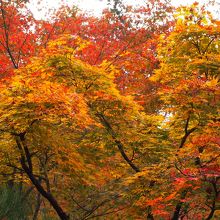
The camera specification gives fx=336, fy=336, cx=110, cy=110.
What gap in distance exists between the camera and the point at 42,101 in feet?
18.1

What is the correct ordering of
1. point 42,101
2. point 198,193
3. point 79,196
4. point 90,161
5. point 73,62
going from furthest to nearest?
point 79,196 → point 90,161 → point 73,62 → point 198,193 → point 42,101

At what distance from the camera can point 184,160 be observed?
660 cm

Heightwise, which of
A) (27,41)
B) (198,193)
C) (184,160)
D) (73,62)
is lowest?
(198,193)

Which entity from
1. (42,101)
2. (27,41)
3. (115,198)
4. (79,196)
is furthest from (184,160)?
(27,41)

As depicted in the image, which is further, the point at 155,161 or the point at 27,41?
the point at 27,41

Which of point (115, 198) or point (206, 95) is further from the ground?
point (206, 95)

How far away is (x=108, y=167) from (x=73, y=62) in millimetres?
2978

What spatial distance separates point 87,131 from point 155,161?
1809 mm

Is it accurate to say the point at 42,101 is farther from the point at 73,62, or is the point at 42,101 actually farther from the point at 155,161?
the point at 155,161

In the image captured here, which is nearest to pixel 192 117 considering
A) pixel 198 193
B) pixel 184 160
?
pixel 184 160

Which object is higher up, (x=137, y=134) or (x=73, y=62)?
(x=73, y=62)

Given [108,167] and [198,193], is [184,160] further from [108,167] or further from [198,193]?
[108,167]

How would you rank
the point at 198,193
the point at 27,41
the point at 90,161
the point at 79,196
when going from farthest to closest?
the point at 27,41, the point at 79,196, the point at 90,161, the point at 198,193

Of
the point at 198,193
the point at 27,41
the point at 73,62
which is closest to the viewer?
the point at 198,193
